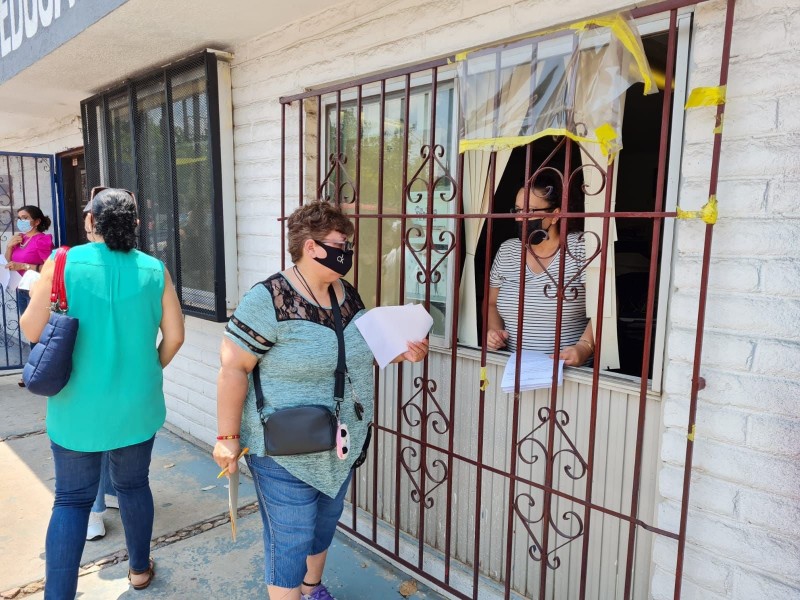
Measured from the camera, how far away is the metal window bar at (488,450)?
1.94 metres

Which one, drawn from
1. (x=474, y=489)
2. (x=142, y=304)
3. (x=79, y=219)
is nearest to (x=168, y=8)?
(x=142, y=304)

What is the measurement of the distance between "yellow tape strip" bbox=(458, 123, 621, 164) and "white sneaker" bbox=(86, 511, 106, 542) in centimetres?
266

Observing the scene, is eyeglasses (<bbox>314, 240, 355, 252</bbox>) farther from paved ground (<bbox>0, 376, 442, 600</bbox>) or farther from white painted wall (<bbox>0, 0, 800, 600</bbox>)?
paved ground (<bbox>0, 376, 442, 600</bbox>)

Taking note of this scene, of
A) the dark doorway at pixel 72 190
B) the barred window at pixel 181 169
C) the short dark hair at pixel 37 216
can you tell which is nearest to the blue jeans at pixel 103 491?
the barred window at pixel 181 169

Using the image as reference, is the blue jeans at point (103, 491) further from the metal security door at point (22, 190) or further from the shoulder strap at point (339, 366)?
the metal security door at point (22, 190)

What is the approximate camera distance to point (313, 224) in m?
2.06

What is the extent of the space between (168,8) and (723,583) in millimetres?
3447

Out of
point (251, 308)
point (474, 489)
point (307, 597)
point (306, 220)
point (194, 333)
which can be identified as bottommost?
point (307, 597)

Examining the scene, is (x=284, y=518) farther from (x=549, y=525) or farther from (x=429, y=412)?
(x=549, y=525)

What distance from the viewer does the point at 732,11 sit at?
1652mm

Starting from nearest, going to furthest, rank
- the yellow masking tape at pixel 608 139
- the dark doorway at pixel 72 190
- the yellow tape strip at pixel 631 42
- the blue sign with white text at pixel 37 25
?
the yellow tape strip at pixel 631 42
the yellow masking tape at pixel 608 139
the blue sign with white text at pixel 37 25
the dark doorway at pixel 72 190

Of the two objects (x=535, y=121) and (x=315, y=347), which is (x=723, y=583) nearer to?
(x=315, y=347)

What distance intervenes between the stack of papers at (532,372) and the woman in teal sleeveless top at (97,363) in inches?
59.4

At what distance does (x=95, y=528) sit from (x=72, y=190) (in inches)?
185
